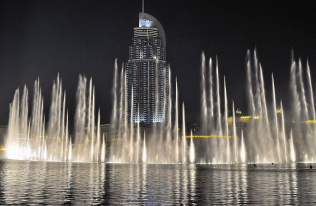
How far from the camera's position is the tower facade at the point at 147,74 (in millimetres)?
174375

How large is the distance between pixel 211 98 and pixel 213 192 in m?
44.8

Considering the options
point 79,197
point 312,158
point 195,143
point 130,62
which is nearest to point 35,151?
point 195,143

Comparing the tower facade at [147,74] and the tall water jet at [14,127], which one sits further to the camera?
the tower facade at [147,74]

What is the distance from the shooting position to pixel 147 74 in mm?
176875

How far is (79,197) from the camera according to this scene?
1288 centimetres

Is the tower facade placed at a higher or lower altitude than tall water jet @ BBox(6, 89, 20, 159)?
higher

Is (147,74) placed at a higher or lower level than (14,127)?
higher

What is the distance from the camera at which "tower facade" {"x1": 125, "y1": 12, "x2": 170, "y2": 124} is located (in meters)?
174

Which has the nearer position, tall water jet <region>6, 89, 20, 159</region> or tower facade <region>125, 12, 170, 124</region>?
tall water jet <region>6, 89, 20, 159</region>

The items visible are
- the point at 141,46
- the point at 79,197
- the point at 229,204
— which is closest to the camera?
the point at 229,204

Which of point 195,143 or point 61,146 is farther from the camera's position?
point 195,143

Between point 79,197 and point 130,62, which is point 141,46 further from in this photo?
point 79,197

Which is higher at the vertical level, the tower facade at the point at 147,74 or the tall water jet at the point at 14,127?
the tower facade at the point at 147,74

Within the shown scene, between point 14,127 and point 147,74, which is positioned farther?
point 147,74
